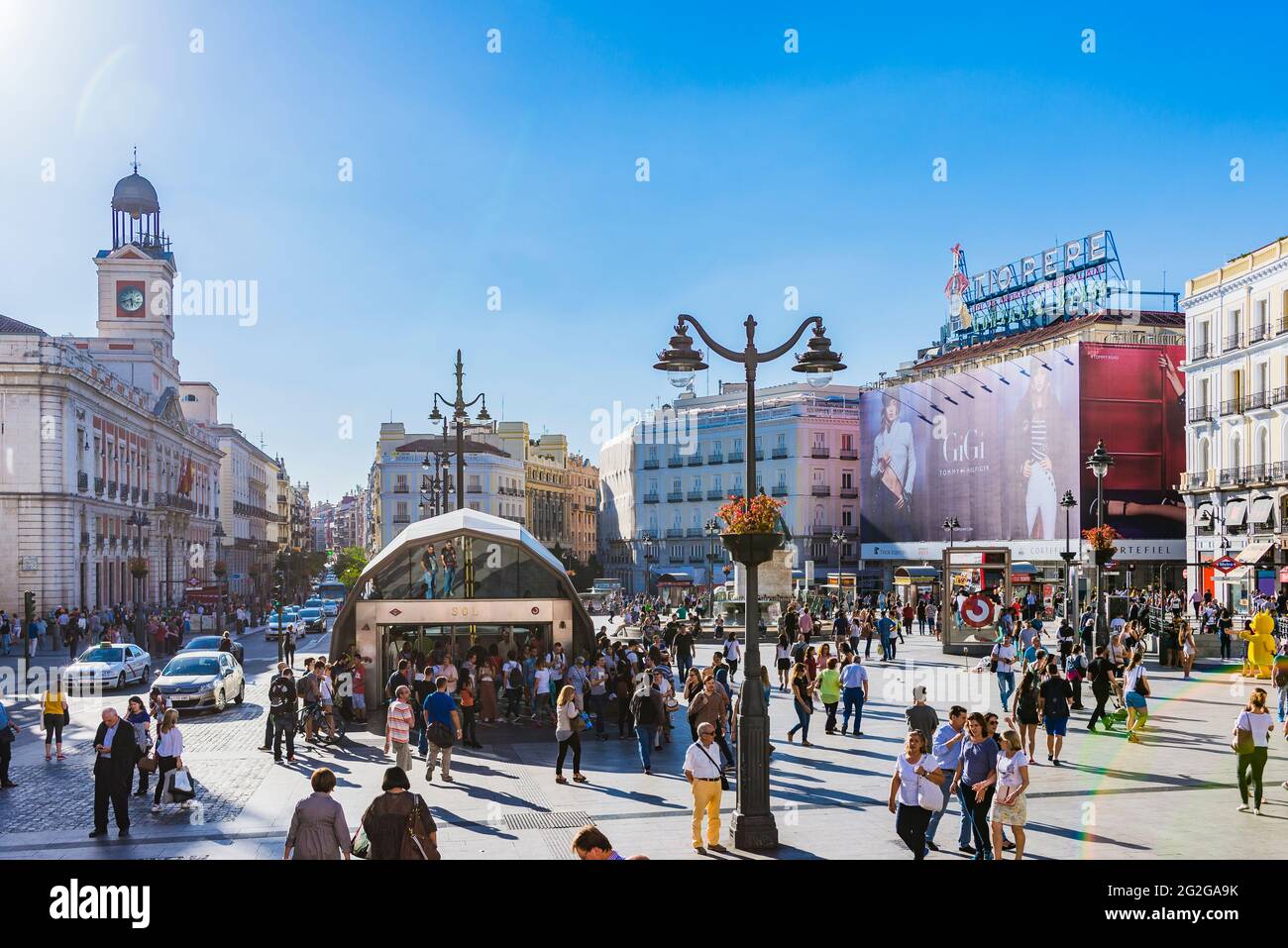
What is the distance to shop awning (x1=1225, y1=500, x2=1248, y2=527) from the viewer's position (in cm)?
4981

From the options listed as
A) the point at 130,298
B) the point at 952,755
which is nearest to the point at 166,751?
the point at 952,755

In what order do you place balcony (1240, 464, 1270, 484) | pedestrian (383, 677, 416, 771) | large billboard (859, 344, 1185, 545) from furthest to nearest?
large billboard (859, 344, 1185, 545), balcony (1240, 464, 1270, 484), pedestrian (383, 677, 416, 771)

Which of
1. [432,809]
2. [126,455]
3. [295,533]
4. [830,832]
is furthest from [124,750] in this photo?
[295,533]

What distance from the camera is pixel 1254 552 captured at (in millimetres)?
44844

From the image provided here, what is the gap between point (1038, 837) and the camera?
488 inches

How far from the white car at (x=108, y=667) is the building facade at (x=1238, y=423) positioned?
38.6 meters

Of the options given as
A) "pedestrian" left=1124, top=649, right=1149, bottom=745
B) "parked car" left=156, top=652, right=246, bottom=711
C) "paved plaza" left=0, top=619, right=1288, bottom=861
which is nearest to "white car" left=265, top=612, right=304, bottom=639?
"parked car" left=156, top=652, right=246, bottom=711

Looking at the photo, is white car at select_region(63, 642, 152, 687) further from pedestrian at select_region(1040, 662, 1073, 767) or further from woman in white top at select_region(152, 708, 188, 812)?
pedestrian at select_region(1040, 662, 1073, 767)

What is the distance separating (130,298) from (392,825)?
7402cm

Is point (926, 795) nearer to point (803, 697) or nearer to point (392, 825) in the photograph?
point (392, 825)

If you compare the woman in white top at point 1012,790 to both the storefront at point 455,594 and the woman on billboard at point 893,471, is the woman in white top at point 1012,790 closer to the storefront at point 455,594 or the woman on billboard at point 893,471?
the storefront at point 455,594

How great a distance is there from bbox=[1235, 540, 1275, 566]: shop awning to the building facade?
2.5 inches
